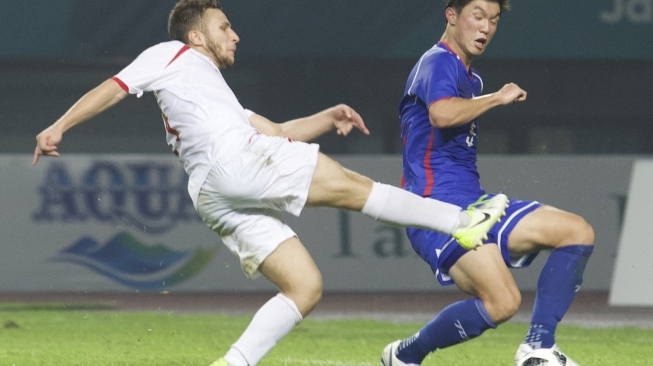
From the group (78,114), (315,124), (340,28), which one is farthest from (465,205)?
(340,28)

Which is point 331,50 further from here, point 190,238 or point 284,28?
point 190,238

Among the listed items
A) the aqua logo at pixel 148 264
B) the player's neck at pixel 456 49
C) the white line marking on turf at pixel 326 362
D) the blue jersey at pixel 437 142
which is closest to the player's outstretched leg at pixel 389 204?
the blue jersey at pixel 437 142

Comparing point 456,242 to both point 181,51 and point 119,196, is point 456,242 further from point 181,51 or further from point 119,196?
point 119,196

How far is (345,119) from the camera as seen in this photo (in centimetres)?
473

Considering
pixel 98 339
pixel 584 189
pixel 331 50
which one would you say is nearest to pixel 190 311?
pixel 98 339

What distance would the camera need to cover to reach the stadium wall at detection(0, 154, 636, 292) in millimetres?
10031

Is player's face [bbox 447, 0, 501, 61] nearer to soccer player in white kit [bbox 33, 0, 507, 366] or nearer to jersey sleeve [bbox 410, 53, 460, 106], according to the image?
jersey sleeve [bbox 410, 53, 460, 106]

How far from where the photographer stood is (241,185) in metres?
4.12

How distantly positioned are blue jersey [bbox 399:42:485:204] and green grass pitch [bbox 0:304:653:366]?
4.60 feet

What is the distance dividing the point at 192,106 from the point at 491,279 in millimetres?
1423

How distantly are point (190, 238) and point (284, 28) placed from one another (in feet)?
8.03

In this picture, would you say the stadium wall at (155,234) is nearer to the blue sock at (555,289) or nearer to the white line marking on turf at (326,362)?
the white line marking on turf at (326,362)

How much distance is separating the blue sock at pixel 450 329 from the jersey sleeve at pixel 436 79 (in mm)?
Result: 893

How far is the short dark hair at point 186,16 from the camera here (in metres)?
4.55
